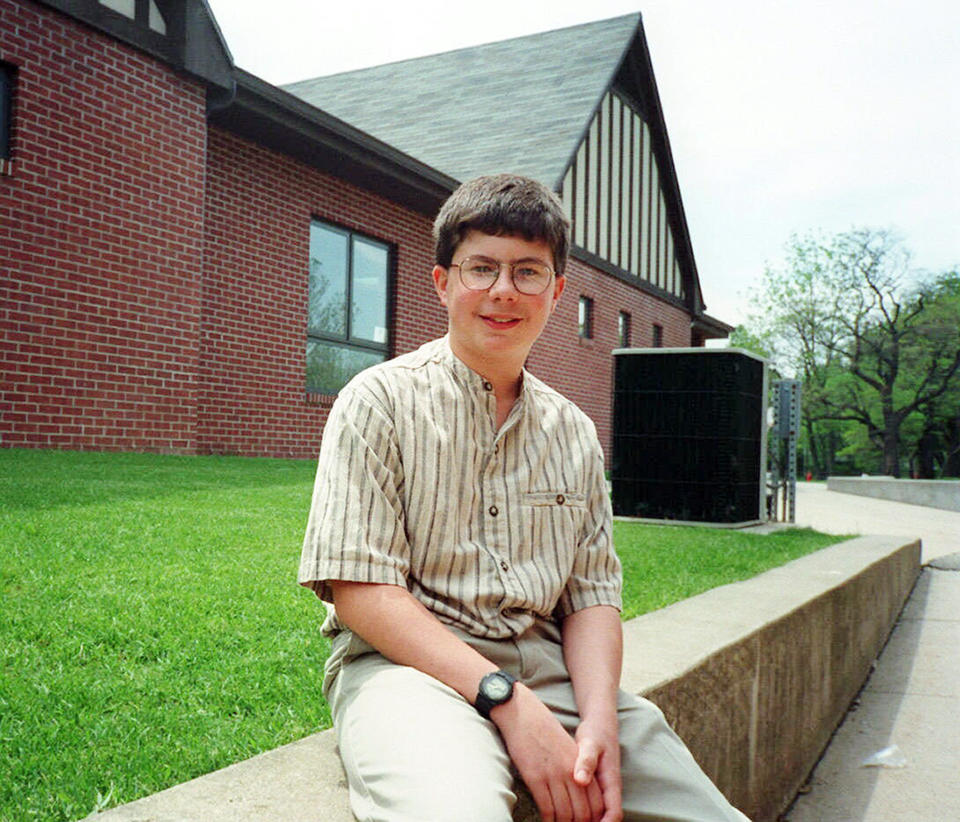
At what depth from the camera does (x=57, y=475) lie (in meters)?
5.81

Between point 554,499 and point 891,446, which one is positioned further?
point 891,446

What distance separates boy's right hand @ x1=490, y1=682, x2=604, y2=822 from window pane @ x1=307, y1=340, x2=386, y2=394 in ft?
32.1

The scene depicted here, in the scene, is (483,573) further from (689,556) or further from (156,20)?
(156,20)

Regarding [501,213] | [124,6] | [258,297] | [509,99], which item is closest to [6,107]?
[124,6]

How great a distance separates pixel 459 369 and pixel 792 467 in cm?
834

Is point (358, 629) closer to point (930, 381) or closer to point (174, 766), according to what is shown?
point (174, 766)

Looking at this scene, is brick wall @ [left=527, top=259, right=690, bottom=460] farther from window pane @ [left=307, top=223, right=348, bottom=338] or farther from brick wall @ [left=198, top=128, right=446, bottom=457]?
brick wall @ [left=198, top=128, right=446, bottom=457]

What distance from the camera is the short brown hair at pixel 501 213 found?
1919 mm

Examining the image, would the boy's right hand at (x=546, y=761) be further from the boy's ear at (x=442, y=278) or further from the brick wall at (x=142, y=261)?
the brick wall at (x=142, y=261)

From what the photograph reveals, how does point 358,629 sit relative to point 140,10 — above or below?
below

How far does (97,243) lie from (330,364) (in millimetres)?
3799

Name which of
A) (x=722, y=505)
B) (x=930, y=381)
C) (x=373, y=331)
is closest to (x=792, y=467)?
(x=722, y=505)

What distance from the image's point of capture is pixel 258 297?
10297 millimetres

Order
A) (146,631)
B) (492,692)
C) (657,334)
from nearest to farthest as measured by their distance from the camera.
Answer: (492,692) → (146,631) → (657,334)
